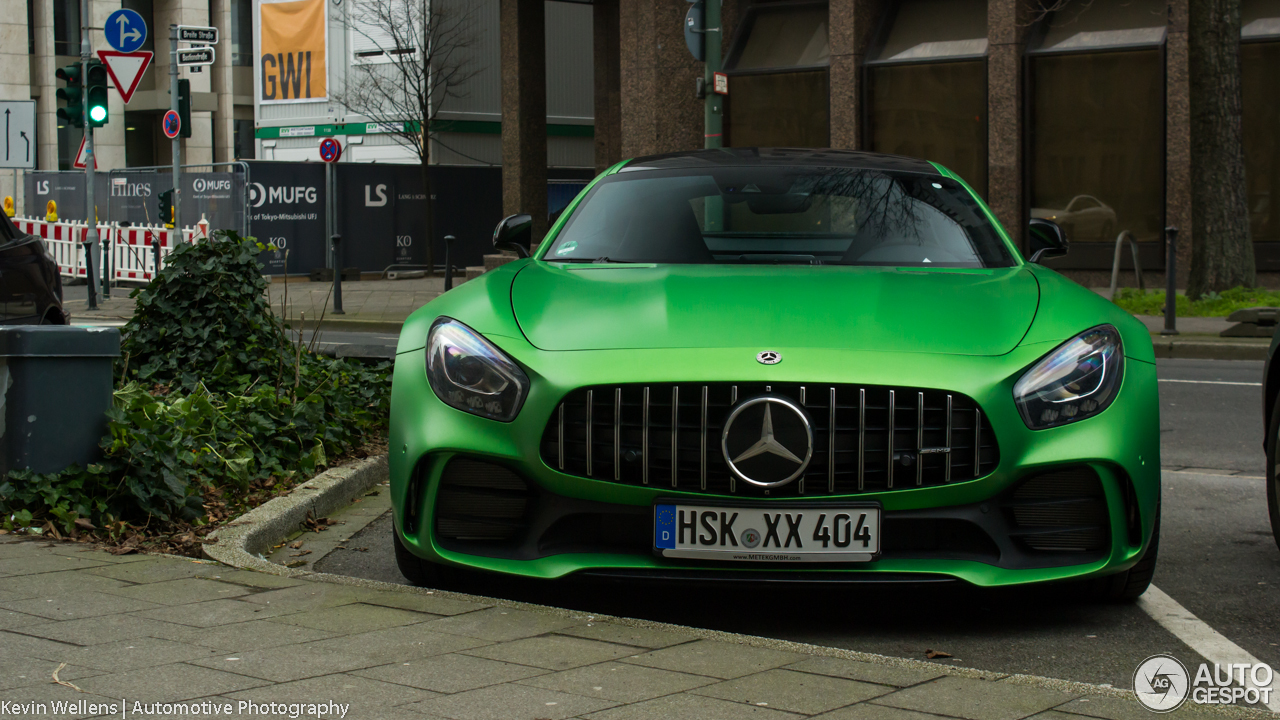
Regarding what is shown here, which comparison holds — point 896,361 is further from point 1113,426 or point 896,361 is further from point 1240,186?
point 1240,186

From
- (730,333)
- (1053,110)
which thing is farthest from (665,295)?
(1053,110)

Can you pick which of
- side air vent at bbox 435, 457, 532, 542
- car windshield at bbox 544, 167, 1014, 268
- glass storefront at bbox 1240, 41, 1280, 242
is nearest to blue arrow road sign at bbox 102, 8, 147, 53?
car windshield at bbox 544, 167, 1014, 268

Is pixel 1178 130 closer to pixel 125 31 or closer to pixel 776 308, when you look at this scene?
pixel 125 31

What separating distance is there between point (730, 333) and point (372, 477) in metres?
2.93

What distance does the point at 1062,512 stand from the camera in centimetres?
389

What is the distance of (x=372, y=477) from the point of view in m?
6.44

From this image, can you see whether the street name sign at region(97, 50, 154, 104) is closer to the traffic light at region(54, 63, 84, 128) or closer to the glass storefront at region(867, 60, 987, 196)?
the traffic light at region(54, 63, 84, 128)

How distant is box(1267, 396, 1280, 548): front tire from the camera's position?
4891mm

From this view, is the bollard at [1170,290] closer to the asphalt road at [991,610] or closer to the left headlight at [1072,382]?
the asphalt road at [991,610]

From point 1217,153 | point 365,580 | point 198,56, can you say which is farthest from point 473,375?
point 198,56

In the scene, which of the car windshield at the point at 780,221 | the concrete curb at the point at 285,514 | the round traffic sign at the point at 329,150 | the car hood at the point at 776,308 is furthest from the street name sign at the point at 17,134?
the round traffic sign at the point at 329,150

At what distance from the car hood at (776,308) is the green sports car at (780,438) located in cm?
1

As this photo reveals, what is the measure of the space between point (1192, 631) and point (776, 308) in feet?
4.81

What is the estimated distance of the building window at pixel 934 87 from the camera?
20.8 meters
